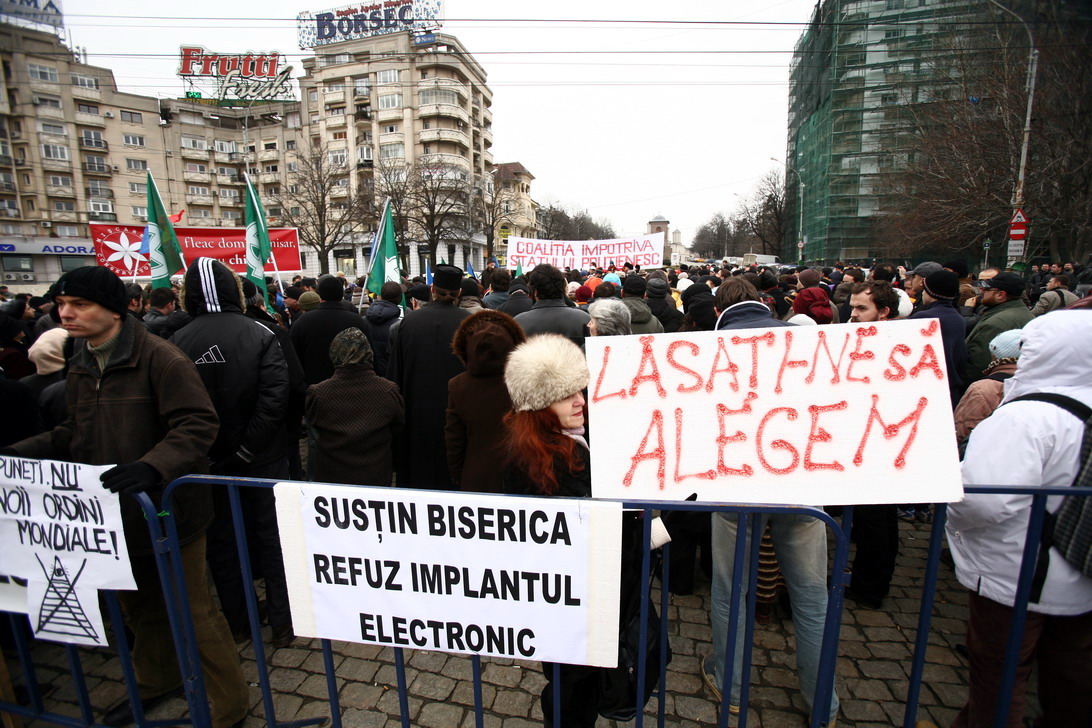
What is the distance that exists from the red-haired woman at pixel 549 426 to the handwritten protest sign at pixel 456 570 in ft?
0.66

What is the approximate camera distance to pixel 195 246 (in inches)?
320

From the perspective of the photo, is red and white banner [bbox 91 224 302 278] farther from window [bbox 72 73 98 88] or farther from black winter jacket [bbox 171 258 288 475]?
window [bbox 72 73 98 88]

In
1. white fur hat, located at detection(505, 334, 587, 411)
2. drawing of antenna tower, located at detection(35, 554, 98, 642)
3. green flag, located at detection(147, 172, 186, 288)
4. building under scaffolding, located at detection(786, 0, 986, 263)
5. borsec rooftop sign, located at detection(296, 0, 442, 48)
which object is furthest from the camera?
borsec rooftop sign, located at detection(296, 0, 442, 48)

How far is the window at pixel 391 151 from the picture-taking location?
5344cm

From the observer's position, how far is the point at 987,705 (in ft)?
7.06

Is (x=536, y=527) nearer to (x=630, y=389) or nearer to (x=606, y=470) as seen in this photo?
(x=606, y=470)

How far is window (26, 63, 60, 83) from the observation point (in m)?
49.9

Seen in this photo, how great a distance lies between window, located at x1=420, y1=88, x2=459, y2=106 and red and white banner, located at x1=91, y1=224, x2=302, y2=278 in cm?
4869

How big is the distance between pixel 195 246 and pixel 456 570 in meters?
8.35

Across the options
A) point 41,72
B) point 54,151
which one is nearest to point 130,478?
point 54,151

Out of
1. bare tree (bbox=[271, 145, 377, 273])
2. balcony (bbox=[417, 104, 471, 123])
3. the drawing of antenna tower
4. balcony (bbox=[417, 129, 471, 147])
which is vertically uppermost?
balcony (bbox=[417, 104, 471, 123])

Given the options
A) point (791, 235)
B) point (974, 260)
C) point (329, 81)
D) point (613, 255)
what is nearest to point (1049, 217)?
point (974, 260)

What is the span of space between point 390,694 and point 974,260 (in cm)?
3969

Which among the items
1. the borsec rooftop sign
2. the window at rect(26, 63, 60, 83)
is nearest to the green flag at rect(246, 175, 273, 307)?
the borsec rooftop sign
